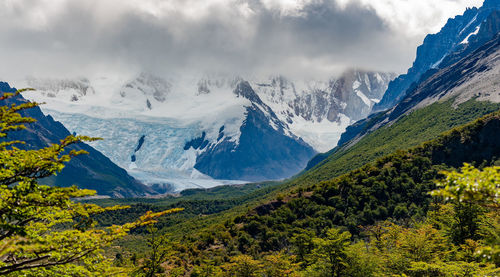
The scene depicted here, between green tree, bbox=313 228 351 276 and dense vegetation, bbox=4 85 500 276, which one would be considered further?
green tree, bbox=313 228 351 276

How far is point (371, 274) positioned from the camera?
32469 millimetres

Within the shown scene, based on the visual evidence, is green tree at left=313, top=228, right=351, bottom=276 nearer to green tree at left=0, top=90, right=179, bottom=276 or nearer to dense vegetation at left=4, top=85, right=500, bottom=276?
dense vegetation at left=4, top=85, right=500, bottom=276

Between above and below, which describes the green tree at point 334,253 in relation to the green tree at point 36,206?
below

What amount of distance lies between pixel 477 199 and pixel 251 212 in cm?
7626

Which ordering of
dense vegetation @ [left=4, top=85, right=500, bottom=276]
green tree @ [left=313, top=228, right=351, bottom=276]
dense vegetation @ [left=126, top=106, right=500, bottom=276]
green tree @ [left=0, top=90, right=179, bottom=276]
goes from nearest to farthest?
green tree @ [left=0, top=90, right=179, bottom=276]
dense vegetation @ [left=4, top=85, right=500, bottom=276]
green tree @ [left=313, top=228, right=351, bottom=276]
dense vegetation @ [left=126, top=106, right=500, bottom=276]

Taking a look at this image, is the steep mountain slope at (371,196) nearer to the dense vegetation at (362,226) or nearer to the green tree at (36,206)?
A: the dense vegetation at (362,226)

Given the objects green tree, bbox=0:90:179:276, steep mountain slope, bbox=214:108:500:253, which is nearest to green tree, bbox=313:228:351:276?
green tree, bbox=0:90:179:276

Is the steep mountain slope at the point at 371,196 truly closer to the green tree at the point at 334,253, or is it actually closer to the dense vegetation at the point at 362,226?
the dense vegetation at the point at 362,226

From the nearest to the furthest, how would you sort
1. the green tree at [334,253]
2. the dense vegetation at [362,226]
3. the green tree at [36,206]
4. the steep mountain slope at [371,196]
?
the green tree at [36,206] < the green tree at [334,253] < the dense vegetation at [362,226] < the steep mountain slope at [371,196]

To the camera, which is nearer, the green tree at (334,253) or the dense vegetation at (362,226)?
the green tree at (334,253)

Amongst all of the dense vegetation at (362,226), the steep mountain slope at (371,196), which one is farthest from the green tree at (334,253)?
the steep mountain slope at (371,196)

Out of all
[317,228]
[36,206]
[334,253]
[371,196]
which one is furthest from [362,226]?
[36,206]

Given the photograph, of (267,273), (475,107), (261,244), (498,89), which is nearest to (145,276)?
(267,273)

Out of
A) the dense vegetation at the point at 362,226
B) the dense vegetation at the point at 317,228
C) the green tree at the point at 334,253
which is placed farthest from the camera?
the dense vegetation at the point at 362,226
